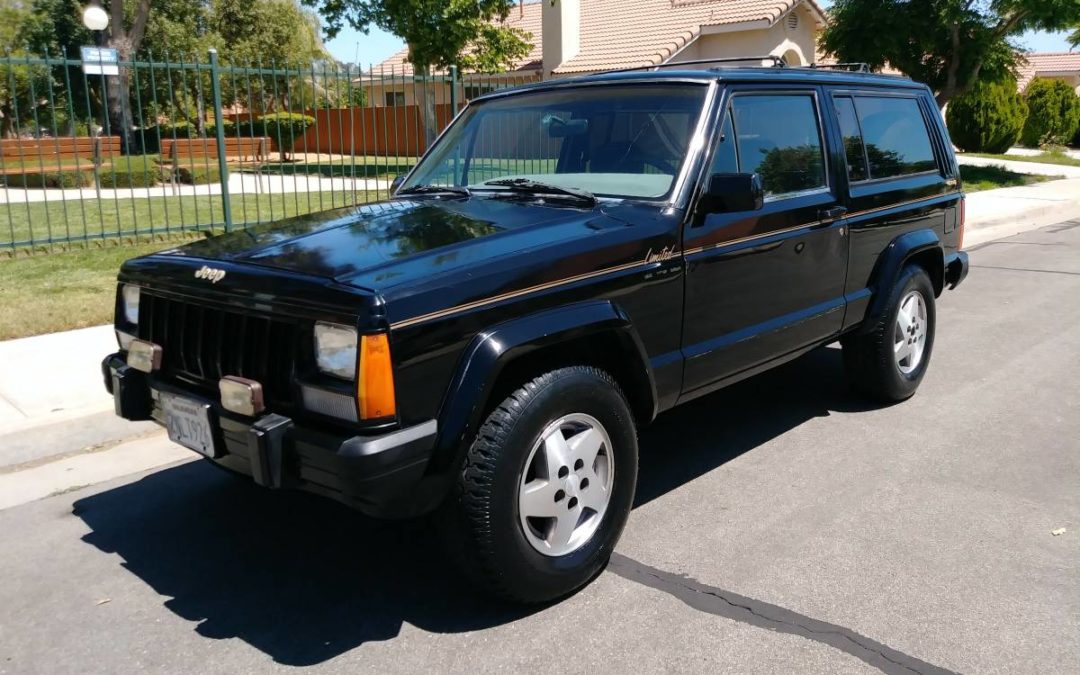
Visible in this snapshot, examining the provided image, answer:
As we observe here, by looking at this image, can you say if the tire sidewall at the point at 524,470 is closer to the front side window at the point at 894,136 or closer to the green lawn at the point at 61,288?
the front side window at the point at 894,136

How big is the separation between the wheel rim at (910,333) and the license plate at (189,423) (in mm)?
3876

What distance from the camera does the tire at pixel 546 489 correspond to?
3.15 metres

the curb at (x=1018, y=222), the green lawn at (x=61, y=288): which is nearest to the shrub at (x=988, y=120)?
the curb at (x=1018, y=222)

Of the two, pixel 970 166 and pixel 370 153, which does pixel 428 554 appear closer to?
pixel 970 166

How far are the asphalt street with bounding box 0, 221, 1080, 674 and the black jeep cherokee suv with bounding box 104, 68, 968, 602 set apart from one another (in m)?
0.34

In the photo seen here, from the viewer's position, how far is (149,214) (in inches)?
452

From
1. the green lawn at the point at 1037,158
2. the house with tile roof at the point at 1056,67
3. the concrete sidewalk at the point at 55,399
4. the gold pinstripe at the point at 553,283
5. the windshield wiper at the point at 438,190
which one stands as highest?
the house with tile roof at the point at 1056,67

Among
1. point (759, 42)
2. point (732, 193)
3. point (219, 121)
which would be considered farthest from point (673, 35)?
point (732, 193)

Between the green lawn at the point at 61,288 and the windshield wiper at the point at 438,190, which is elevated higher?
the windshield wiper at the point at 438,190

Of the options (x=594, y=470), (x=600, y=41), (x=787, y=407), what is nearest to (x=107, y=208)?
(x=787, y=407)

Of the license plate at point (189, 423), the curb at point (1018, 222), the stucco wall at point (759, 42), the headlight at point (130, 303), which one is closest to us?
the license plate at point (189, 423)

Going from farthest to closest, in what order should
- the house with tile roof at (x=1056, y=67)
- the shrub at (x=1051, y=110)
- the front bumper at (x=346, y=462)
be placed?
the house with tile roof at (x=1056, y=67)
the shrub at (x=1051, y=110)
the front bumper at (x=346, y=462)

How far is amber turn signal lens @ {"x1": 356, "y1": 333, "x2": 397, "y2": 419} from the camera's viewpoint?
290 cm

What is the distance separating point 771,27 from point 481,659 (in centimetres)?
2525
